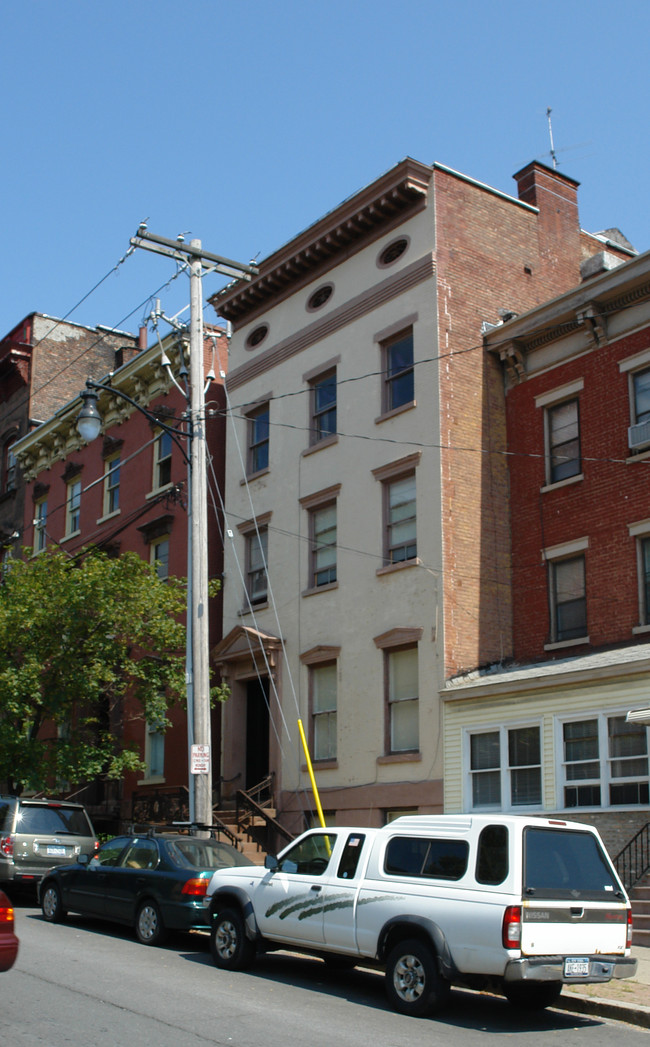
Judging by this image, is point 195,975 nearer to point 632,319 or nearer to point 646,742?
point 646,742

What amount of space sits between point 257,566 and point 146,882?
1182cm

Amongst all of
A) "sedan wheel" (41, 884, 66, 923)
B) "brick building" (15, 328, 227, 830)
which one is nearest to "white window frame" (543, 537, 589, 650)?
"brick building" (15, 328, 227, 830)

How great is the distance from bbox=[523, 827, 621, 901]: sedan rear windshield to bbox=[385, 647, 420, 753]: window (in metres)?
10.0

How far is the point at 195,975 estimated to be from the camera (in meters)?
11.5

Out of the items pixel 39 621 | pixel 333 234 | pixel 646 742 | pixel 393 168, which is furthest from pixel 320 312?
pixel 646 742

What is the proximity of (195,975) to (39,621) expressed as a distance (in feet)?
38.3

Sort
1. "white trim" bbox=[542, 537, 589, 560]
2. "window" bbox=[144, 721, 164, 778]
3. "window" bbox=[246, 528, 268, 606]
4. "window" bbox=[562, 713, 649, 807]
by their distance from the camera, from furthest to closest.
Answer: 1. "window" bbox=[144, 721, 164, 778]
2. "window" bbox=[246, 528, 268, 606]
3. "white trim" bbox=[542, 537, 589, 560]
4. "window" bbox=[562, 713, 649, 807]

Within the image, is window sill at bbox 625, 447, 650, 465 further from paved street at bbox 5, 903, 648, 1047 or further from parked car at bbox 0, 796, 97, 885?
parked car at bbox 0, 796, 97, 885

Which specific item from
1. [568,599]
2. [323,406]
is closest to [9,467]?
[323,406]

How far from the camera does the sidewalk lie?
10.2 meters

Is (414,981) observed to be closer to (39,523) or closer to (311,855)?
(311,855)

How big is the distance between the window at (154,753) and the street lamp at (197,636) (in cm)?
988

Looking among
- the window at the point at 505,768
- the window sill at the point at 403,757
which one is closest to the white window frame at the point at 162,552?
the window sill at the point at 403,757

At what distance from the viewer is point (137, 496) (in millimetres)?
30094
